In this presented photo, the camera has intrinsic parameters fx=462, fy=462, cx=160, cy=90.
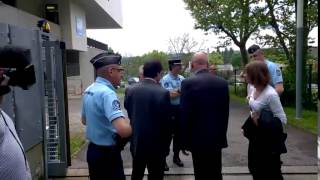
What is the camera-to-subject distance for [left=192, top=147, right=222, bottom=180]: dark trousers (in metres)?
5.37

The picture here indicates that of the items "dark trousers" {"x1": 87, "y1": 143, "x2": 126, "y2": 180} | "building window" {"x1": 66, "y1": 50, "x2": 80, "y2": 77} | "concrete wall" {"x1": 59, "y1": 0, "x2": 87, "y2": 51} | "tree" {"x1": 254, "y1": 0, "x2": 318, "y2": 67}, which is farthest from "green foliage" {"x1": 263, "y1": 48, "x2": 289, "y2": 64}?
"dark trousers" {"x1": 87, "y1": 143, "x2": 126, "y2": 180}

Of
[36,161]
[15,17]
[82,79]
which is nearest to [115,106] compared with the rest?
[36,161]

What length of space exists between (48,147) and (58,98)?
80 centimetres

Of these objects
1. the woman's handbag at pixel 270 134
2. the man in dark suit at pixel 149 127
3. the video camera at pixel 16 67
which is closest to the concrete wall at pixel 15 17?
the man in dark suit at pixel 149 127

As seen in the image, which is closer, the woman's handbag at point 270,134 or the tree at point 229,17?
the woman's handbag at point 270,134

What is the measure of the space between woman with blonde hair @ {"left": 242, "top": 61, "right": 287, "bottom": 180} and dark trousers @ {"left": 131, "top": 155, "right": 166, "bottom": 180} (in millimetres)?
1109

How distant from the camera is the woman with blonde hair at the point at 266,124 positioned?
16.5 ft

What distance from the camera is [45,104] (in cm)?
672

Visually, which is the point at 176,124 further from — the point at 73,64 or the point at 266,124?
the point at 73,64

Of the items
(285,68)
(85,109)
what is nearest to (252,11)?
(285,68)

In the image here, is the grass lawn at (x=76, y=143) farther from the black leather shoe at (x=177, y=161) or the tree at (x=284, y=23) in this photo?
the tree at (x=284, y=23)

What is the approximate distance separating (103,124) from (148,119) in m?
1.37

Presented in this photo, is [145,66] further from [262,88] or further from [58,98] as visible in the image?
[58,98]

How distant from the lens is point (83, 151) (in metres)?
9.16
